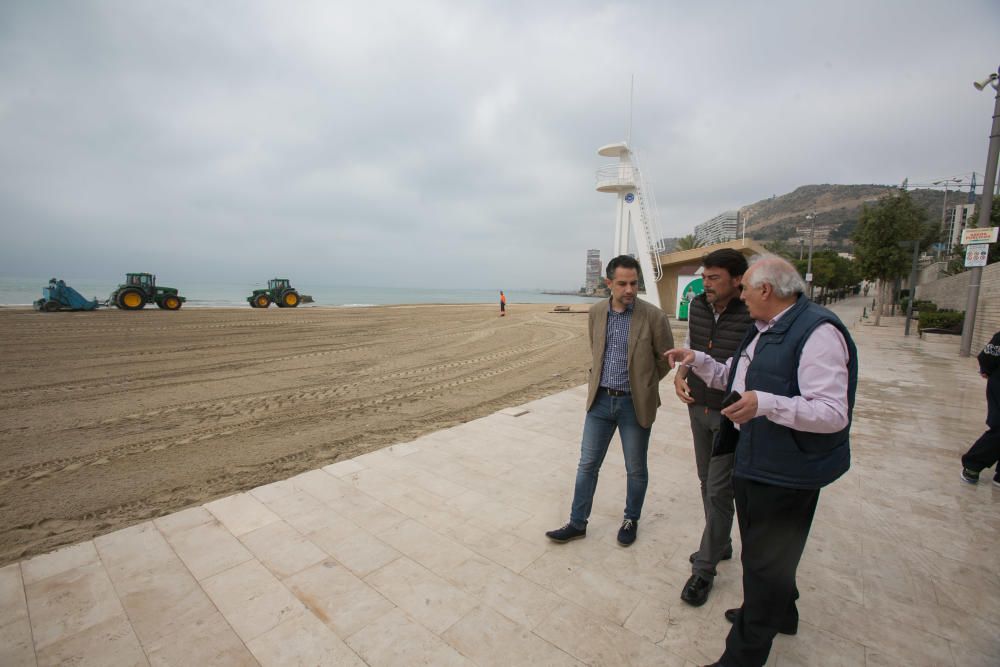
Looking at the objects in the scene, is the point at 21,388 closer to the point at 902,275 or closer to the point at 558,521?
the point at 558,521

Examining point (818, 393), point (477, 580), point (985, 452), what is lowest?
point (477, 580)

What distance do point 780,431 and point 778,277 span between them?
63cm

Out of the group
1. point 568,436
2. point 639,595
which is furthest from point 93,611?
point 568,436

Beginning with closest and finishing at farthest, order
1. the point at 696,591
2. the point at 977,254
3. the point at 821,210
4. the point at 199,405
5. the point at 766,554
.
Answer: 1. the point at 766,554
2. the point at 696,591
3. the point at 199,405
4. the point at 977,254
5. the point at 821,210

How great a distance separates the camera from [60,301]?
20.1m

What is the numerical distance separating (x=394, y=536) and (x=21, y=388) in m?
8.78

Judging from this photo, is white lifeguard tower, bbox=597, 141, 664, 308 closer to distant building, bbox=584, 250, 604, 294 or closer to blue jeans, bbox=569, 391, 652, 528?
blue jeans, bbox=569, 391, 652, 528

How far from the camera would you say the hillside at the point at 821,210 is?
97.3m

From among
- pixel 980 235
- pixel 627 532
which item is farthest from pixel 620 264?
pixel 980 235

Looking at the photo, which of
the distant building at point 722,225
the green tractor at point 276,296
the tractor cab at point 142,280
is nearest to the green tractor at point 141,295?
the tractor cab at point 142,280

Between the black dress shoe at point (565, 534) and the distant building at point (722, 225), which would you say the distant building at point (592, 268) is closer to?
the distant building at point (722, 225)

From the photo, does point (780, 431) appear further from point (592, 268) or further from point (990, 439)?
point (592, 268)

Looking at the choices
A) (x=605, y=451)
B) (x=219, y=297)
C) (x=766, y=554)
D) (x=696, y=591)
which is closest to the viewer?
(x=766, y=554)

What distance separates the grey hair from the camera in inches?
70.6
